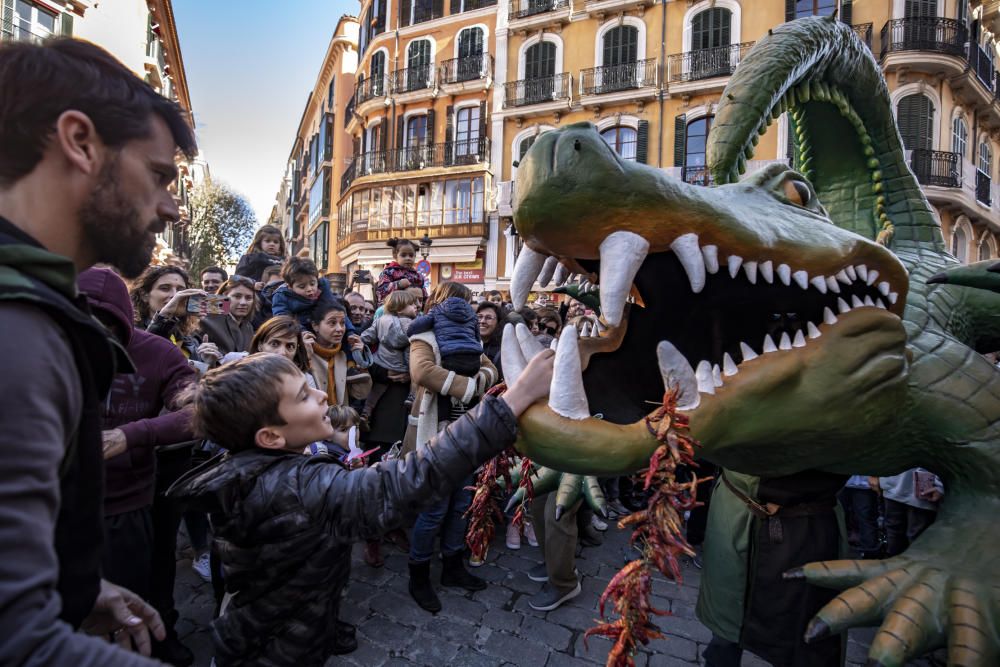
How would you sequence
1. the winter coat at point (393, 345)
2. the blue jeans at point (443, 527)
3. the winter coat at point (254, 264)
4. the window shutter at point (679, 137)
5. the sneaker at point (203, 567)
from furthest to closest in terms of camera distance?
1. the window shutter at point (679, 137)
2. the winter coat at point (254, 264)
3. the winter coat at point (393, 345)
4. the sneaker at point (203, 567)
5. the blue jeans at point (443, 527)

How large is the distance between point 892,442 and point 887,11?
18.9 metres

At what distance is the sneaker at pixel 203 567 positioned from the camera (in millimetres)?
3414

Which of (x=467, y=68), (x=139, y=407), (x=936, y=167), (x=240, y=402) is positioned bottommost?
(x=139, y=407)

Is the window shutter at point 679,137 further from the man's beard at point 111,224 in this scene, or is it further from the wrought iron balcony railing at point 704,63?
the man's beard at point 111,224

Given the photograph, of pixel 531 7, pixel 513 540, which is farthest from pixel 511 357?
pixel 531 7

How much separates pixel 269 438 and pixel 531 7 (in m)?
22.0

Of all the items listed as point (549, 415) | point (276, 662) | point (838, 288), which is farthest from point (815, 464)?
point (276, 662)

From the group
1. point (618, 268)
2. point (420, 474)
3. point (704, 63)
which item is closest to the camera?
point (618, 268)

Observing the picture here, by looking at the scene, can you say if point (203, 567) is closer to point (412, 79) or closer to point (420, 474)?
point (420, 474)

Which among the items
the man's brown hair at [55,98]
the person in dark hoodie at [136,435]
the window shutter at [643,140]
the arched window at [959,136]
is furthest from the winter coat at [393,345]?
the arched window at [959,136]

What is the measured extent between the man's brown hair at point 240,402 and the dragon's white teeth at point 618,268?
42.2 inches

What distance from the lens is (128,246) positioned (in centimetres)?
92

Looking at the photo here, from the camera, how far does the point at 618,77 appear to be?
18.3 m

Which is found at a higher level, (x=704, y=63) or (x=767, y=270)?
(x=704, y=63)
